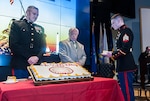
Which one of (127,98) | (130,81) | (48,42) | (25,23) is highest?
(25,23)

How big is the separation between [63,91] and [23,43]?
4.20ft

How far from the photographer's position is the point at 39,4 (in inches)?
128

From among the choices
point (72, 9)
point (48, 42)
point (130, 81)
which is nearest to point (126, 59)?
point (130, 81)

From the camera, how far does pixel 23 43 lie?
266 cm

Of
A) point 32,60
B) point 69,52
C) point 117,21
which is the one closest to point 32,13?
point 32,60

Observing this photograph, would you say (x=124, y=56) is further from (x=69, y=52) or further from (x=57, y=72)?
(x=57, y=72)

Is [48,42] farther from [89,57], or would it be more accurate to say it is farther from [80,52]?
[89,57]

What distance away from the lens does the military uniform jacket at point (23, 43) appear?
2.58 metres

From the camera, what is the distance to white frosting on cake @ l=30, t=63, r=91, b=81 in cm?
160

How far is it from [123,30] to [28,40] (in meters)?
1.26

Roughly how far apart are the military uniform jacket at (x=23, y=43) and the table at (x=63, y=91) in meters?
0.95

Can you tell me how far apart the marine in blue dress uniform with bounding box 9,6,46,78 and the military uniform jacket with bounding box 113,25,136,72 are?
1.04 meters

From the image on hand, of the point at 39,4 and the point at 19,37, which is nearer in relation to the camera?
the point at 19,37

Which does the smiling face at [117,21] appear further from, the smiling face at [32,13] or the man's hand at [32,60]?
the man's hand at [32,60]
